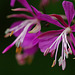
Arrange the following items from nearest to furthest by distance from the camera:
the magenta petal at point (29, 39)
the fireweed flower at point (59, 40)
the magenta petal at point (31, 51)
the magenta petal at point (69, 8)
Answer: the magenta petal at point (69, 8), the fireweed flower at point (59, 40), the magenta petal at point (29, 39), the magenta petal at point (31, 51)

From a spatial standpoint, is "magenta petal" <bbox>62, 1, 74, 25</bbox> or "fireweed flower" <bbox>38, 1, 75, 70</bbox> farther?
"fireweed flower" <bbox>38, 1, 75, 70</bbox>

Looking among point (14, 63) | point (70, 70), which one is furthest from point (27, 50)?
point (14, 63)

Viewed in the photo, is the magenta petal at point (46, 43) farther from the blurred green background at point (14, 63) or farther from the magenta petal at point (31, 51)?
the blurred green background at point (14, 63)

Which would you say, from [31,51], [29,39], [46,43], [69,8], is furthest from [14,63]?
[69,8]

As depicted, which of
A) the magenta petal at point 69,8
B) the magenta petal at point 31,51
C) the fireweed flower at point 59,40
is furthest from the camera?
the magenta petal at point 31,51

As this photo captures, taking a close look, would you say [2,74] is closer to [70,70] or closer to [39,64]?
[39,64]

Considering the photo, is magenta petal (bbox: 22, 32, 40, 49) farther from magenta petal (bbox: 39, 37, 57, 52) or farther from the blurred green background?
the blurred green background

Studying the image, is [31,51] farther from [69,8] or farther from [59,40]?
[69,8]

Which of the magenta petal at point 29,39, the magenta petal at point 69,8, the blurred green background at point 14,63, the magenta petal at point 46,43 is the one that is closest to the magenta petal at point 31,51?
the magenta petal at point 29,39

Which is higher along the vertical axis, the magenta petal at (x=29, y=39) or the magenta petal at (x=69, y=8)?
the magenta petal at (x=69, y=8)

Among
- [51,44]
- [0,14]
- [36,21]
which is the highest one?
[36,21]

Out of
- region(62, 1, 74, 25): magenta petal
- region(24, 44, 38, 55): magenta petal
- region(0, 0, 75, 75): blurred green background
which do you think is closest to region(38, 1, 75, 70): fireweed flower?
region(62, 1, 74, 25): magenta petal
